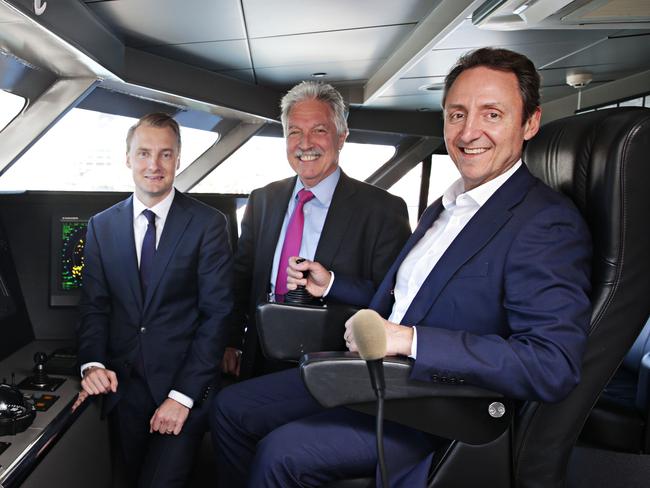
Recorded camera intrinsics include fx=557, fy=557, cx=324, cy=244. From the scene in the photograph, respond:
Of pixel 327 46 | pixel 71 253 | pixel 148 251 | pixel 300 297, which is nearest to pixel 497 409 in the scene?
pixel 300 297

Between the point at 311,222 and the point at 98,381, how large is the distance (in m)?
1.05

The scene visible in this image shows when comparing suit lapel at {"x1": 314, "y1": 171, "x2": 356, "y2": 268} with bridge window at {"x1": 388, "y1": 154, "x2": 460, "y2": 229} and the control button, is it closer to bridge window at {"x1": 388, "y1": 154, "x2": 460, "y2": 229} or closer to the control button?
the control button

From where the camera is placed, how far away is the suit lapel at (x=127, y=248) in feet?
6.50

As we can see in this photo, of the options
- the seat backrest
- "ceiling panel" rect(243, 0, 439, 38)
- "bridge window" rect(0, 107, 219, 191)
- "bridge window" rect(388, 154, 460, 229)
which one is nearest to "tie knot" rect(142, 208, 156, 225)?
"ceiling panel" rect(243, 0, 439, 38)

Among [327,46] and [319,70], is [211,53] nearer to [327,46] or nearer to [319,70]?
[327,46]

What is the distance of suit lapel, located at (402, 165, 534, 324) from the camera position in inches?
56.0

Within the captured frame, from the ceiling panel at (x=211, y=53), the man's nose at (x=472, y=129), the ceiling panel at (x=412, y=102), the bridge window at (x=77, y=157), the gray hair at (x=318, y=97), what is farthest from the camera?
the ceiling panel at (x=412, y=102)

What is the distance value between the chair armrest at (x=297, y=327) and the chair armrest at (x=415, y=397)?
55cm

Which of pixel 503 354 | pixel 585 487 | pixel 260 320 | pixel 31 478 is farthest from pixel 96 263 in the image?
pixel 585 487

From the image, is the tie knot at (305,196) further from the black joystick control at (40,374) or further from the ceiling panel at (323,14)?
the black joystick control at (40,374)

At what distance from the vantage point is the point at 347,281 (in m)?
2.15

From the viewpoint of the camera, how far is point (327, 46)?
12.4 ft

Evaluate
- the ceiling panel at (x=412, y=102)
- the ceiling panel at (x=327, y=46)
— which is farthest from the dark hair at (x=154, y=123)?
the ceiling panel at (x=412, y=102)

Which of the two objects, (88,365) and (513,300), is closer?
(513,300)
